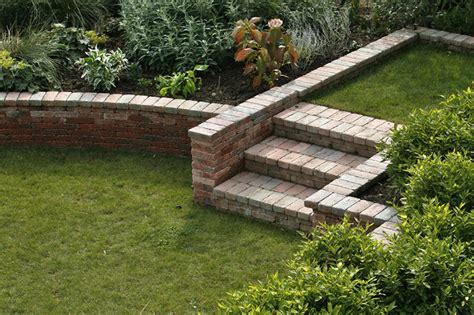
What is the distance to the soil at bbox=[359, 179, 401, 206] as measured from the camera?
314 inches

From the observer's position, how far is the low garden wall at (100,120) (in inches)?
384

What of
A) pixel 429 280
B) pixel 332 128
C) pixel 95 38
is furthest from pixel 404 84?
pixel 429 280

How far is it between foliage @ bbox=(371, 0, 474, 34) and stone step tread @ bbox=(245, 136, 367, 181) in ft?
8.28

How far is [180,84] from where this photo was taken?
1002 centimetres

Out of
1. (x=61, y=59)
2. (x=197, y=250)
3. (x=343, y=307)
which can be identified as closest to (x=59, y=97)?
(x=61, y=59)

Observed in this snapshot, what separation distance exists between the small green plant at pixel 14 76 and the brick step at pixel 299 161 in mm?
2432

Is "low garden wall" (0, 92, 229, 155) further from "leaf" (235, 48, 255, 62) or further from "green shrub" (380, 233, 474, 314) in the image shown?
"green shrub" (380, 233, 474, 314)

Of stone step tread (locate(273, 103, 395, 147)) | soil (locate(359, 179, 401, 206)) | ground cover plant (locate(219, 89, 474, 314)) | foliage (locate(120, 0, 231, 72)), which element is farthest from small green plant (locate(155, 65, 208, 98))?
ground cover plant (locate(219, 89, 474, 314))

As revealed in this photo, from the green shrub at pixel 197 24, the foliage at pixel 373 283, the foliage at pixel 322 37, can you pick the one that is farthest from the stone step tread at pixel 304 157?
the foliage at pixel 373 283

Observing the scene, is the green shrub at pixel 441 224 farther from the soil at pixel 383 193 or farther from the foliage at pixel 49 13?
the foliage at pixel 49 13

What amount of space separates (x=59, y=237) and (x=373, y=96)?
128 inches

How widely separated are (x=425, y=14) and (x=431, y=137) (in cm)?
423

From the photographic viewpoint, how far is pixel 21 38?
1107cm

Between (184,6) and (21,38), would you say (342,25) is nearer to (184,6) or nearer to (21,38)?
(184,6)
